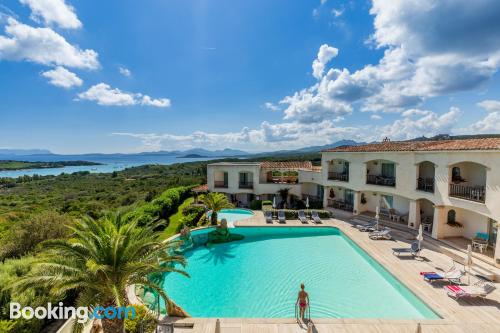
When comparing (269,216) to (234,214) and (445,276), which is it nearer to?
(234,214)

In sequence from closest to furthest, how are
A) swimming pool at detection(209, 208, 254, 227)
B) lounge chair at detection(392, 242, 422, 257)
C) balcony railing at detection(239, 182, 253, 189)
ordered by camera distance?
1. lounge chair at detection(392, 242, 422, 257)
2. swimming pool at detection(209, 208, 254, 227)
3. balcony railing at detection(239, 182, 253, 189)

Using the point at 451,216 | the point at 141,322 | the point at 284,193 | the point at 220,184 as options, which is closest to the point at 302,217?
the point at 284,193

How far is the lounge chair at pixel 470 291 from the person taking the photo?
1013cm

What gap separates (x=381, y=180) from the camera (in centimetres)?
2255

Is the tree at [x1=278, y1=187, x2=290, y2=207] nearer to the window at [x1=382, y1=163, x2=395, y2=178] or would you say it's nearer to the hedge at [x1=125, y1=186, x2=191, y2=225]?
the window at [x1=382, y1=163, x2=395, y2=178]

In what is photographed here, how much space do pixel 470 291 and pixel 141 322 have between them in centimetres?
1339

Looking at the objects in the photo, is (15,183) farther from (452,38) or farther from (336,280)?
(452,38)

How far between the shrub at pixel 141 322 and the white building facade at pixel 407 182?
17.3m

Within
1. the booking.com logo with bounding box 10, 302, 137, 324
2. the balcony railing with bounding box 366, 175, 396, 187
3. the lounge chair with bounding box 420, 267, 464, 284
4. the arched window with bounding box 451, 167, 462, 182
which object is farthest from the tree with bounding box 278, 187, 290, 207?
the booking.com logo with bounding box 10, 302, 137, 324

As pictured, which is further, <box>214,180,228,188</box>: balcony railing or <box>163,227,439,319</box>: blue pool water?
<box>214,180,228,188</box>: balcony railing

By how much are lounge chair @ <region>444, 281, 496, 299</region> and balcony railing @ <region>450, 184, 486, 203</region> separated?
6150 millimetres

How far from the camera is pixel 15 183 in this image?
3573 inches

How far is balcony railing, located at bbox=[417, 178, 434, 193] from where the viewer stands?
18.2 metres

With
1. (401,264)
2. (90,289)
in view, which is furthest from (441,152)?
(90,289)
